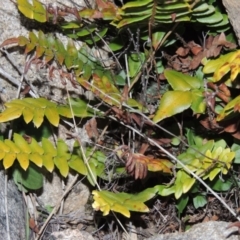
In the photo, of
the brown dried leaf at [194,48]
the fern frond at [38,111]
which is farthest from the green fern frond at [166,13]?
the fern frond at [38,111]

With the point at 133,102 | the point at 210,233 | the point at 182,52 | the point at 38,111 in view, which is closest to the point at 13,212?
the point at 38,111

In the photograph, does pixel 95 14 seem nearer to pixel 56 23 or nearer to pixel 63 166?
pixel 56 23

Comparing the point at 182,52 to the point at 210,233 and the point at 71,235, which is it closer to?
the point at 210,233

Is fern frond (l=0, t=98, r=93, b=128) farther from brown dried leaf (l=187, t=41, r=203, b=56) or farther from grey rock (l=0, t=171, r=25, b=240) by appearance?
brown dried leaf (l=187, t=41, r=203, b=56)

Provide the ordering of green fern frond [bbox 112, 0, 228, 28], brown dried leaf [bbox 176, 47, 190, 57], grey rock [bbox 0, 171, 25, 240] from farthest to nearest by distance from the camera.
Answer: brown dried leaf [bbox 176, 47, 190, 57], grey rock [bbox 0, 171, 25, 240], green fern frond [bbox 112, 0, 228, 28]

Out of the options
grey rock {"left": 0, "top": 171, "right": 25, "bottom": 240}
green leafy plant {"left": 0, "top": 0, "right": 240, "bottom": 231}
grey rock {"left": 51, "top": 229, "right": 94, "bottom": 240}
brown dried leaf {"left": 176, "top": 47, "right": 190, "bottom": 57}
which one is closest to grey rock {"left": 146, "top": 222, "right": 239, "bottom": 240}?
green leafy plant {"left": 0, "top": 0, "right": 240, "bottom": 231}
